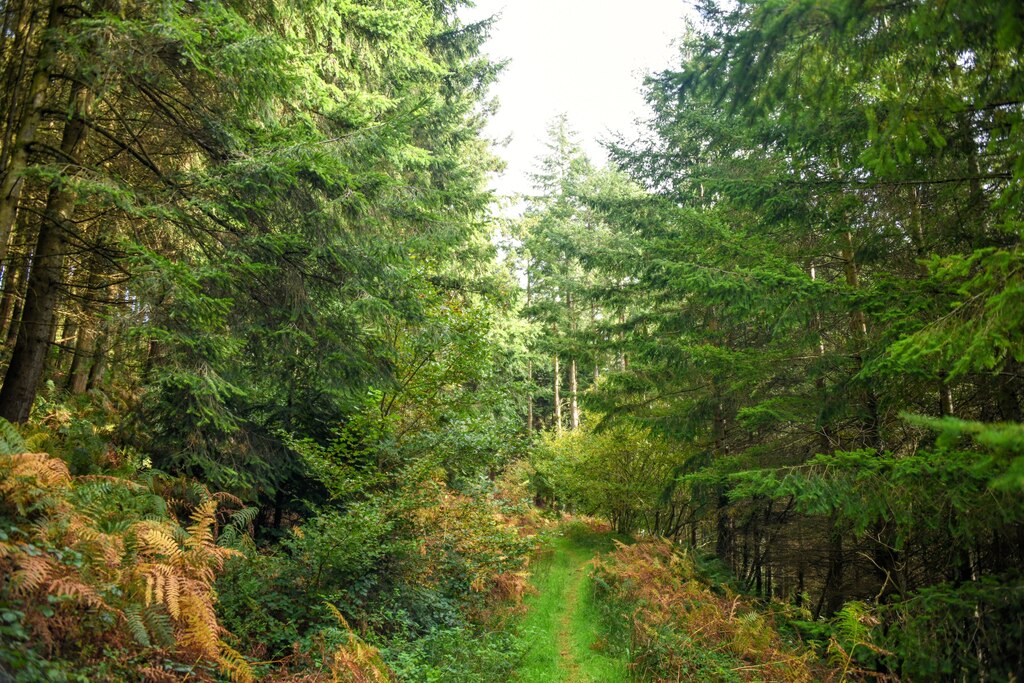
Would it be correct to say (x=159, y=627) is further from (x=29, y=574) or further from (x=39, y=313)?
(x=39, y=313)

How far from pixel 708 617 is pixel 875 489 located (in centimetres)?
380

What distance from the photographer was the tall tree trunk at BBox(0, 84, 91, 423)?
6738 millimetres

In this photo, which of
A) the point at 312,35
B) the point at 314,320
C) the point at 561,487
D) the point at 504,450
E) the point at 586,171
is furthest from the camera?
the point at 586,171

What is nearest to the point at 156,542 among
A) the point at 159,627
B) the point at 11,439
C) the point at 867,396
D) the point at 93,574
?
the point at 93,574

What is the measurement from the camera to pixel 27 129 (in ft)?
20.4

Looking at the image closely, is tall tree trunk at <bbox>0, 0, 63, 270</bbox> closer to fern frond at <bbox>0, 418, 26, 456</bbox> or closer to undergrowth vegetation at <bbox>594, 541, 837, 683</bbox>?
fern frond at <bbox>0, 418, 26, 456</bbox>

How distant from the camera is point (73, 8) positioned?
653 centimetres

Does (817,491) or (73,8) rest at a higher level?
(73,8)

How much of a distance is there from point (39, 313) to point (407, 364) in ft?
17.7

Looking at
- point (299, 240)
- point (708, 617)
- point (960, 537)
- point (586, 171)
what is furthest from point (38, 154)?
point (586, 171)

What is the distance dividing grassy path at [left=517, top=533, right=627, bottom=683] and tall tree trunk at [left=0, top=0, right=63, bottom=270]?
7745 millimetres

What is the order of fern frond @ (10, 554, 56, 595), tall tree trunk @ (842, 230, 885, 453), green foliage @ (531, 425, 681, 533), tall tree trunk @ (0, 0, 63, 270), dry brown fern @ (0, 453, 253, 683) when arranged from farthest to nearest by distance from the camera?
green foliage @ (531, 425, 681, 533) < tall tree trunk @ (842, 230, 885, 453) < tall tree trunk @ (0, 0, 63, 270) < dry brown fern @ (0, 453, 253, 683) < fern frond @ (10, 554, 56, 595)

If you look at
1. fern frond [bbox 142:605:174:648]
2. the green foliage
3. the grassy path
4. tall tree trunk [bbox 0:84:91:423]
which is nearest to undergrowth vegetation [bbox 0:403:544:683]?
fern frond [bbox 142:605:174:648]

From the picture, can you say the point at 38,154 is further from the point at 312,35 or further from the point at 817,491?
the point at 817,491
